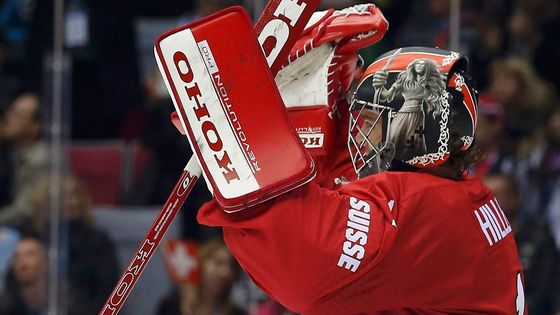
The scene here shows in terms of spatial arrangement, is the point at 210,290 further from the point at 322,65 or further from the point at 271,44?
the point at 271,44

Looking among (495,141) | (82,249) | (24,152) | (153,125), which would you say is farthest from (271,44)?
(24,152)

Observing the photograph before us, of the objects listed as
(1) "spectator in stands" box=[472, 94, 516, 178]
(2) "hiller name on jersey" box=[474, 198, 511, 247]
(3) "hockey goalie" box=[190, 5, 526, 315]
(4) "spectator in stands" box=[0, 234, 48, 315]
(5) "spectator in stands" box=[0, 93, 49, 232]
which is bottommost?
(4) "spectator in stands" box=[0, 234, 48, 315]

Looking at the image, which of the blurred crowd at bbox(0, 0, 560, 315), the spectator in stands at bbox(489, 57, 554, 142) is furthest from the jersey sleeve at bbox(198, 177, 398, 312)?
the spectator in stands at bbox(489, 57, 554, 142)

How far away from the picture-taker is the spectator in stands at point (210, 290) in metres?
3.90

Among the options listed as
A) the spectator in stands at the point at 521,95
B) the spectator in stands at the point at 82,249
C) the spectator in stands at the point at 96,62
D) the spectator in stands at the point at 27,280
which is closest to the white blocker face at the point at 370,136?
the spectator in stands at the point at 521,95

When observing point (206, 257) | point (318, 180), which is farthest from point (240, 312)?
point (318, 180)

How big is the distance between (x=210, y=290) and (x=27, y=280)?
675mm

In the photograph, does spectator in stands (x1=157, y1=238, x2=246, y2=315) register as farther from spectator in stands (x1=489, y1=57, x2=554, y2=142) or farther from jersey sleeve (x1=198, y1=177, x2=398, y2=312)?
jersey sleeve (x1=198, y1=177, x2=398, y2=312)

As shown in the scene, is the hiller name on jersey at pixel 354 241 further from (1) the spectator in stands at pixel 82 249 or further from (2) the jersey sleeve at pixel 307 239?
(1) the spectator in stands at pixel 82 249

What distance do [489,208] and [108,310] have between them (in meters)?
0.59

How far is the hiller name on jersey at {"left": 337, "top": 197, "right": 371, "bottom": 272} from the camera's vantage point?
1.55 m

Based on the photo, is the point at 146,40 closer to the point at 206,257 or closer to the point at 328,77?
the point at 206,257

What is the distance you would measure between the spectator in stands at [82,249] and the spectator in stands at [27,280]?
9 cm

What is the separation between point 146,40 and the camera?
13.2 feet
